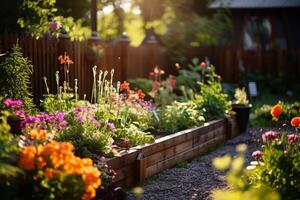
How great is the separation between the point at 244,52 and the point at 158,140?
1214 centimetres

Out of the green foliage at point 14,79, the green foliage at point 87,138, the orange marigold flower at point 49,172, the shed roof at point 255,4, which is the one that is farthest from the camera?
the shed roof at point 255,4

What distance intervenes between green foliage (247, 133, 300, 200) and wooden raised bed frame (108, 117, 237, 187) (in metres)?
1.78

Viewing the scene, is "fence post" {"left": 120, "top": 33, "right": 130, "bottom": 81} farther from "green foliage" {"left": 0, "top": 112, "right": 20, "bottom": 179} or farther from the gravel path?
"green foliage" {"left": 0, "top": 112, "right": 20, "bottom": 179}

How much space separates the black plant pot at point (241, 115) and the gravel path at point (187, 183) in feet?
7.80

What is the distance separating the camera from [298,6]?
20.0 meters

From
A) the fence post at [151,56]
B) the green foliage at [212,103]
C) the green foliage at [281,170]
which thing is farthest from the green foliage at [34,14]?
the green foliage at [281,170]

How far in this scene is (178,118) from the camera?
8.40 meters

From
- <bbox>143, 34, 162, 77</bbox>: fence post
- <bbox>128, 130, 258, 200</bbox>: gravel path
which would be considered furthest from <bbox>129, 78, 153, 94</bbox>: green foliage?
<bbox>128, 130, 258, 200</bbox>: gravel path

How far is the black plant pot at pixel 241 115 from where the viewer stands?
34.4 ft

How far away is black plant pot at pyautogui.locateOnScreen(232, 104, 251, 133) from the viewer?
1050 cm

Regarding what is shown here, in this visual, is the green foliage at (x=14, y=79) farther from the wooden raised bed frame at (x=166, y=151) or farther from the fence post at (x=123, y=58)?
the fence post at (x=123, y=58)

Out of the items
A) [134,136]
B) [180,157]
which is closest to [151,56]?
[180,157]

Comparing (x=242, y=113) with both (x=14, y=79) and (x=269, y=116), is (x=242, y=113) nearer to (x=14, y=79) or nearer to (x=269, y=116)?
(x=269, y=116)

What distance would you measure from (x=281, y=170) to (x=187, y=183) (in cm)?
216
